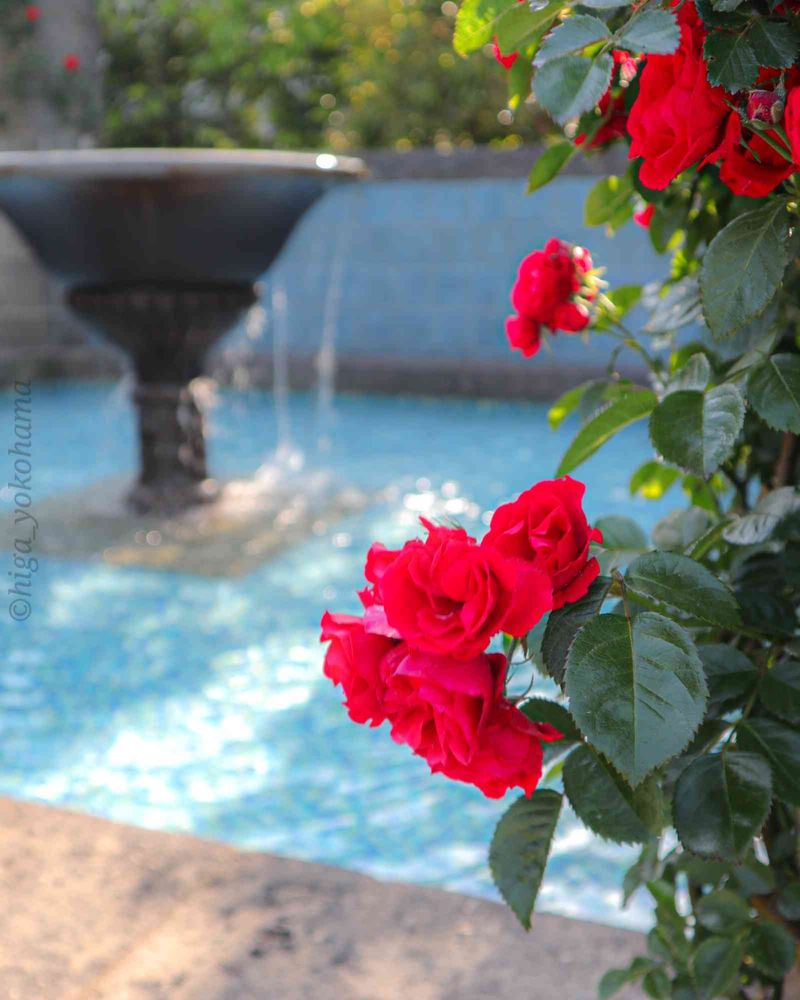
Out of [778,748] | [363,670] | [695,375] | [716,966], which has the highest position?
[695,375]

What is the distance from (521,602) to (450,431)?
5784 millimetres

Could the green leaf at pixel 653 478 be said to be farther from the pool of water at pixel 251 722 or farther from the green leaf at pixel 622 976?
the pool of water at pixel 251 722

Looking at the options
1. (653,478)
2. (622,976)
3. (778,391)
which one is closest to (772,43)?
(778,391)

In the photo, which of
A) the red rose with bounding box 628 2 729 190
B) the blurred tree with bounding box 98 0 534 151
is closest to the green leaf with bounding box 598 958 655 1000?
the red rose with bounding box 628 2 729 190

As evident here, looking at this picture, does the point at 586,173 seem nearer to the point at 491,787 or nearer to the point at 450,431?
the point at 450,431

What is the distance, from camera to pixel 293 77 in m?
11.7

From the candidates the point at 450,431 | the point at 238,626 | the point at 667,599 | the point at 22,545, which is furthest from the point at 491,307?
the point at 667,599

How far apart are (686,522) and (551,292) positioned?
0.28 meters

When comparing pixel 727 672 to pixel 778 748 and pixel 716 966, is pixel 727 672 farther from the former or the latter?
pixel 716 966

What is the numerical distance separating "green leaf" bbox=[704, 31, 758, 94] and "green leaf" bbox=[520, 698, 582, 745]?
47 cm

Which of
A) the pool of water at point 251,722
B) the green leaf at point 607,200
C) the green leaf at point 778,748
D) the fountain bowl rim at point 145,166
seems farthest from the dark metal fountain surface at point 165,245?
the green leaf at point 778,748

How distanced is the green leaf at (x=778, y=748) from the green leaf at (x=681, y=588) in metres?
0.15

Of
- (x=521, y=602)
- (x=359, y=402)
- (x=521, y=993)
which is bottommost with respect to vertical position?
(x=359, y=402)

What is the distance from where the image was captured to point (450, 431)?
6445mm
